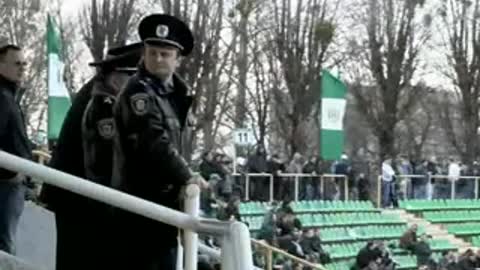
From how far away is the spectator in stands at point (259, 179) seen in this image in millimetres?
23281

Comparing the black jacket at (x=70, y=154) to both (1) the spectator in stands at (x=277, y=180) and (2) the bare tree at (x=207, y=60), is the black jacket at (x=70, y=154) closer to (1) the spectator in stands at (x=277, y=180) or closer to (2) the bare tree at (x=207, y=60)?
(1) the spectator in stands at (x=277, y=180)

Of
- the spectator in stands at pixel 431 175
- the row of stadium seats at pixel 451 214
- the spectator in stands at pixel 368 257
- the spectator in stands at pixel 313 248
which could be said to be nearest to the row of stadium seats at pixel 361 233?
the row of stadium seats at pixel 451 214

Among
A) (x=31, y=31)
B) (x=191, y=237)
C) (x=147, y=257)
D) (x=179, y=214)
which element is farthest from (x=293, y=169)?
(x=179, y=214)

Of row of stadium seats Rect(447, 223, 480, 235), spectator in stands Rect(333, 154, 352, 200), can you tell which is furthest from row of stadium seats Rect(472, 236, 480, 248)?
spectator in stands Rect(333, 154, 352, 200)

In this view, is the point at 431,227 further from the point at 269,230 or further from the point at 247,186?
the point at 269,230

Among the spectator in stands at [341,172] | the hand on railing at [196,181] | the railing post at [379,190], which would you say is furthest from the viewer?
the railing post at [379,190]

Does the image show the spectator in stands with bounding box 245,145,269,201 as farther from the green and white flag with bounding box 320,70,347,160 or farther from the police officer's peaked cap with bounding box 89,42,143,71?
the police officer's peaked cap with bounding box 89,42,143,71

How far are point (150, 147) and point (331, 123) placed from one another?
14.1 m

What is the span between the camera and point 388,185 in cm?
2728

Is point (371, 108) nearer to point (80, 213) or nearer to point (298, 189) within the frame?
point (298, 189)

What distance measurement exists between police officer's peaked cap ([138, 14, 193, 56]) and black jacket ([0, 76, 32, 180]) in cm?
138

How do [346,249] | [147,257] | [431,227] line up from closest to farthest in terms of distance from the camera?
[147,257]
[346,249]
[431,227]

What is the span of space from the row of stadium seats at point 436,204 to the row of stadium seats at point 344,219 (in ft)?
4.15

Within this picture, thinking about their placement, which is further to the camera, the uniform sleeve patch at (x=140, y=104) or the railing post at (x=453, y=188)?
the railing post at (x=453, y=188)
